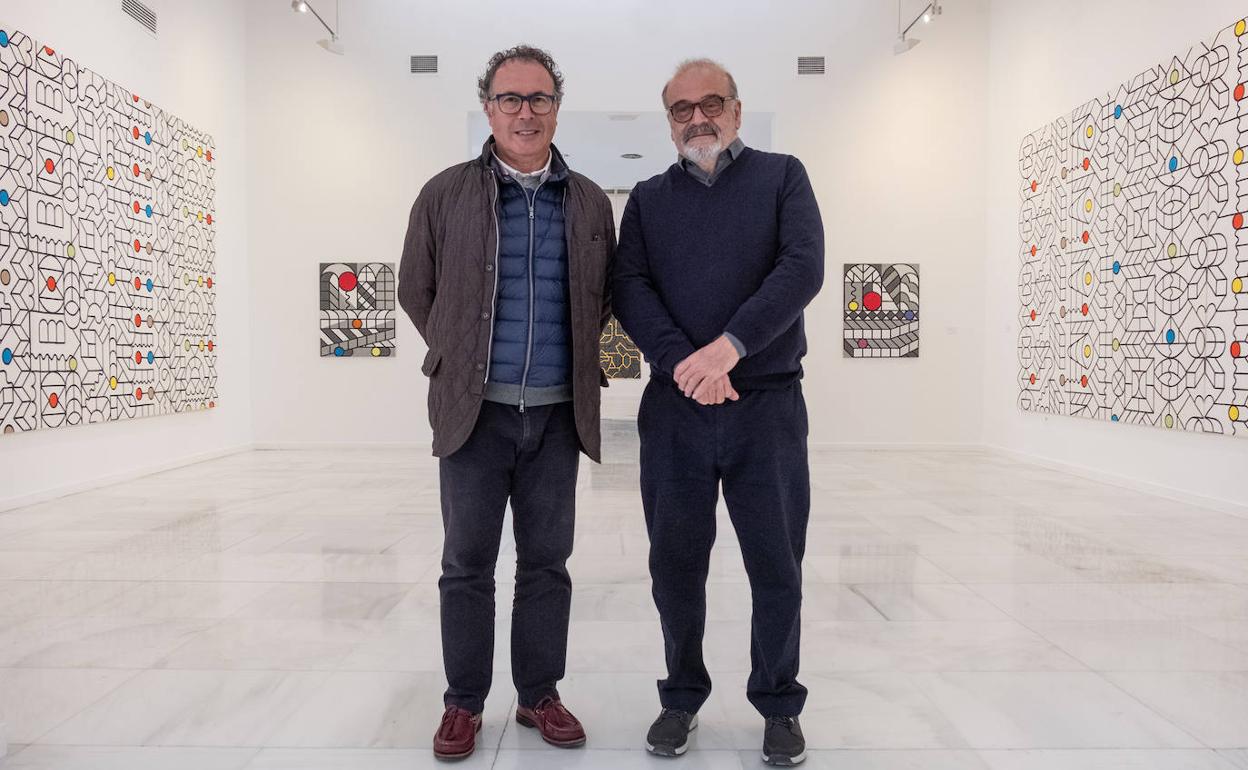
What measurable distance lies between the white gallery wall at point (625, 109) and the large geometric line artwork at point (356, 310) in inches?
5.4

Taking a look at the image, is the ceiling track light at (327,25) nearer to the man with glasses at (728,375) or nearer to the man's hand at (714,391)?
the man with glasses at (728,375)

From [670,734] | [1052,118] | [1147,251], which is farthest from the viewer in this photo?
[1052,118]

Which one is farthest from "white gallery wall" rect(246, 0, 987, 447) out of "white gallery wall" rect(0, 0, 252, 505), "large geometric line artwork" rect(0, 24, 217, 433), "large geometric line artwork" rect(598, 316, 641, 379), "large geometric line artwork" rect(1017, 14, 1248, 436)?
"large geometric line artwork" rect(598, 316, 641, 379)

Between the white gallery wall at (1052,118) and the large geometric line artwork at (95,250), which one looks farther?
the white gallery wall at (1052,118)

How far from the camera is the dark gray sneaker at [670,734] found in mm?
2439

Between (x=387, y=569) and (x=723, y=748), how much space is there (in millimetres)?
2517

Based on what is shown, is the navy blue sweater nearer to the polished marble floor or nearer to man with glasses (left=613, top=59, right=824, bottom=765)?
man with glasses (left=613, top=59, right=824, bottom=765)

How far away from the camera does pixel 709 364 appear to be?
2221 millimetres

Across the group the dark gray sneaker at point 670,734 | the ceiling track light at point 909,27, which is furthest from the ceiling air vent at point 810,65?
the dark gray sneaker at point 670,734

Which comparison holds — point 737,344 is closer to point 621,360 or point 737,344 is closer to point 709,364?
point 709,364

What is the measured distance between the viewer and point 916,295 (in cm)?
1056

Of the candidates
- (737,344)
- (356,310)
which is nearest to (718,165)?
(737,344)

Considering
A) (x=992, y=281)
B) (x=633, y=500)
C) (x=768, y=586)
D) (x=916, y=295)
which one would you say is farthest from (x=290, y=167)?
(x=768, y=586)

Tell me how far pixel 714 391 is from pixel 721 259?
368 mm
